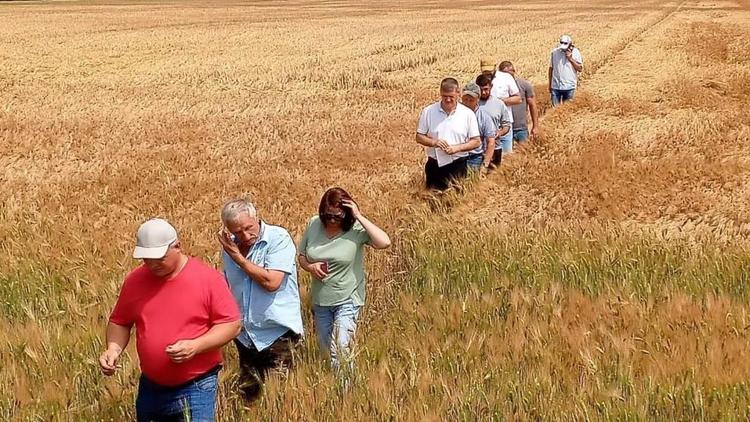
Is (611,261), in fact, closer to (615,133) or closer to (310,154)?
(615,133)

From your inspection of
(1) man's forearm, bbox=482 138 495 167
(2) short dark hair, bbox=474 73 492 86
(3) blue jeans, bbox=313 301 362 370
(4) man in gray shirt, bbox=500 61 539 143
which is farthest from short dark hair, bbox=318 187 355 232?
(4) man in gray shirt, bbox=500 61 539 143

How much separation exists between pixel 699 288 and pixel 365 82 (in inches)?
633

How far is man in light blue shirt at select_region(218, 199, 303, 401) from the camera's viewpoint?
14.9 feet

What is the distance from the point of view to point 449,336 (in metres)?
4.70

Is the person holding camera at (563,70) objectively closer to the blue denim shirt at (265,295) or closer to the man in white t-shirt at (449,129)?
the man in white t-shirt at (449,129)

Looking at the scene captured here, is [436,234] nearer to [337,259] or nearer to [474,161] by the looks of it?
[474,161]

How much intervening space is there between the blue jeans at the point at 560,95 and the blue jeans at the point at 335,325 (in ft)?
27.5

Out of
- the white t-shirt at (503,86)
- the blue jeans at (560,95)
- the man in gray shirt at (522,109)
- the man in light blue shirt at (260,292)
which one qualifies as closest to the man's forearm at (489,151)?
the white t-shirt at (503,86)

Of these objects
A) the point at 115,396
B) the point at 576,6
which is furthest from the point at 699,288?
the point at 576,6

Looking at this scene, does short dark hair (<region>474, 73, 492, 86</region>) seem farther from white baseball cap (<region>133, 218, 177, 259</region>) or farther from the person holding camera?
white baseball cap (<region>133, 218, 177, 259</region>)

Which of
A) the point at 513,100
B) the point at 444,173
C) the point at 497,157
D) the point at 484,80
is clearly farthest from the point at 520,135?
the point at 444,173

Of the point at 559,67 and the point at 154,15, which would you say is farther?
the point at 154,15

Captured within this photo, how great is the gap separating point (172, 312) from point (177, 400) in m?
0.46

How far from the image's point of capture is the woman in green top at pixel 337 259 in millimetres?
5074
